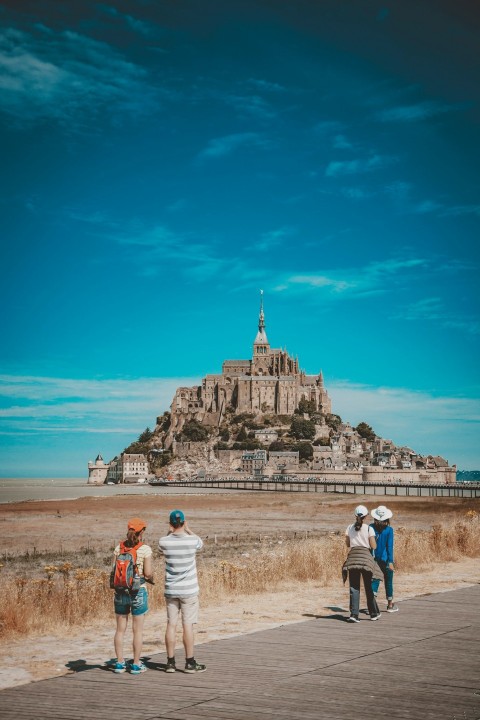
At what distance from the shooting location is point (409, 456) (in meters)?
156

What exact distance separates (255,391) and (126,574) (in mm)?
150108

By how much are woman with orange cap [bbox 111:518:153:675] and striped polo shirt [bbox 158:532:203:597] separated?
0.72 ft

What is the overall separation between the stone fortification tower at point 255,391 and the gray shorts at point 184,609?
149 meters

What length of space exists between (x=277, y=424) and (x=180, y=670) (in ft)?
479

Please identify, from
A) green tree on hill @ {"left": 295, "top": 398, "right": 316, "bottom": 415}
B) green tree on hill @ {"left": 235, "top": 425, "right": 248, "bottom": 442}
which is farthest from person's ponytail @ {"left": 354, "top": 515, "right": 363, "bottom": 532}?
green tree on hill @ {"left": 295, "top": 398, "right": 316, "bottom": 415}

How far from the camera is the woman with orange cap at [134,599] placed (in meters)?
7.25

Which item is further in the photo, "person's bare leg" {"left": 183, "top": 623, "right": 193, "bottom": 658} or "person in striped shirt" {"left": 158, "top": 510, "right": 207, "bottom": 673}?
"person in striped shirt" {"left": 158, "top": 510, "right": 207, "bottom": 673}

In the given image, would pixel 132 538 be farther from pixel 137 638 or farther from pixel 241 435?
pixel 241 435

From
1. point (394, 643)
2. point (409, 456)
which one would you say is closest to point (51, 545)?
point (394, 643)

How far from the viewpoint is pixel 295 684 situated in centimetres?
673

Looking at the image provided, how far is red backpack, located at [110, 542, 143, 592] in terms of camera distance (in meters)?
7.26

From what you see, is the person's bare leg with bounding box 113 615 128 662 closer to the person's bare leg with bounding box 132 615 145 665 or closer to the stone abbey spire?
the person's bare leg with bounding box 132 615 145 665

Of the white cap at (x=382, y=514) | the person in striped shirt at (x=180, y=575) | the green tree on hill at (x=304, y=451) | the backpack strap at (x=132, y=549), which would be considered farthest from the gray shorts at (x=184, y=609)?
the green tree on hill at (x=304, y=451)

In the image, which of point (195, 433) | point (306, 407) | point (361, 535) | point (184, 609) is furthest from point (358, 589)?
point (306, 407)
